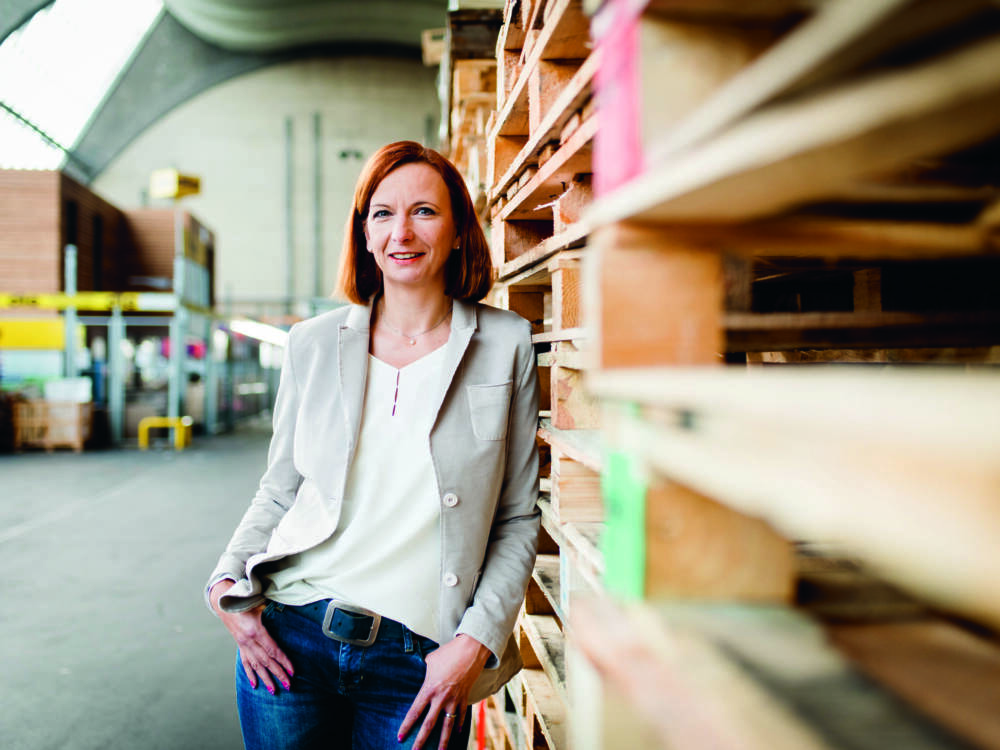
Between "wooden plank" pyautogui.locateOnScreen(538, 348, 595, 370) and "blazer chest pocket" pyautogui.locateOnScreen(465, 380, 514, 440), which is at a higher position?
"wooden plank" pyautogui.locateOnScreen(538, 348, 595, 370)

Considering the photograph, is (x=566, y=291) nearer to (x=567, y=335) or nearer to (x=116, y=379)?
(x=567, y=335)

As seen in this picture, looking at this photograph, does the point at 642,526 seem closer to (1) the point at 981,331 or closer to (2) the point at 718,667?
(2) the point at 718,667

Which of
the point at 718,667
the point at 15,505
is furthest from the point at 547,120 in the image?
the point at 15,505

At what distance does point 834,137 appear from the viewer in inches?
19.1

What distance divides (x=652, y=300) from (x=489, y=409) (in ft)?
3.29

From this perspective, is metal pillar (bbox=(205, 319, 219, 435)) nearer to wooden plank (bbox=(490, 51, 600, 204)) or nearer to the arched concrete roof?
the arched concrete roof

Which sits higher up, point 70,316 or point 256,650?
point 70,316

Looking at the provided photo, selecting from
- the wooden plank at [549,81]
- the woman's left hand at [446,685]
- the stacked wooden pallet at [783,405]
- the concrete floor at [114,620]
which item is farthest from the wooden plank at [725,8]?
the concrete floor at [114,620]

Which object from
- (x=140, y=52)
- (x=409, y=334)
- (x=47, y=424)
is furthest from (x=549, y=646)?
(x=140, y=52)

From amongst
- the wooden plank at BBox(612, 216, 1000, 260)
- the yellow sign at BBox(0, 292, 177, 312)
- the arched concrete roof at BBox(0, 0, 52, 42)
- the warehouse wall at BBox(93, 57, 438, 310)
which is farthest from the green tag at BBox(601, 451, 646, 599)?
the warehouse wall at BBox(93, 57, 438, 310)

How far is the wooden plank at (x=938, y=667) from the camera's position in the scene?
0.56 m

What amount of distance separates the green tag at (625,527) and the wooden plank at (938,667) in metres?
0.20

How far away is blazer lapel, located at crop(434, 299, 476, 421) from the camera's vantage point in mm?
1719

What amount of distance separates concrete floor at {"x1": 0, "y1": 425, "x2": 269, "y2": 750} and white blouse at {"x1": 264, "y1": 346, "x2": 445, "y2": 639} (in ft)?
6.24
